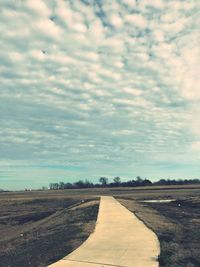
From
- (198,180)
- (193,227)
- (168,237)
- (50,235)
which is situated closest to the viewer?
(168,237)

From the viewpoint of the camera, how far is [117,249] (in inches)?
453

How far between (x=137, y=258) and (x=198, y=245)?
13.0 feet

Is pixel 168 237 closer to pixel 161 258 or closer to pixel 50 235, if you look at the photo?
pixel 161 258

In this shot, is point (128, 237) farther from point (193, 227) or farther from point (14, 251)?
point (193, 227)

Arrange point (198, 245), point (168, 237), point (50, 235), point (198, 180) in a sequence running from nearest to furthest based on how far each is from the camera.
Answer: point (198, 245) → point (168, 237) → point (50, 235) → point (198, 180)

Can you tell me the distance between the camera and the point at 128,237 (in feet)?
44.4

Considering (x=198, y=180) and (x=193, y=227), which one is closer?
(x=193, y=227)

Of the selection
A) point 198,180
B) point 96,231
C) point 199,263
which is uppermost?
point 198,180

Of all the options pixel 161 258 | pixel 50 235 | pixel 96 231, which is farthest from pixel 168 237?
pixel 50 235

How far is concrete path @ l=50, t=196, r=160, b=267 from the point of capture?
32.6ft

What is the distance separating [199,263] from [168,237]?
3.72 m

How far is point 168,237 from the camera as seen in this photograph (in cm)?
1455

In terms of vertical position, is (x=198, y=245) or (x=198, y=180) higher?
(x=198, y=180)

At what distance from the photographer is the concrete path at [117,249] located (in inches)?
392
